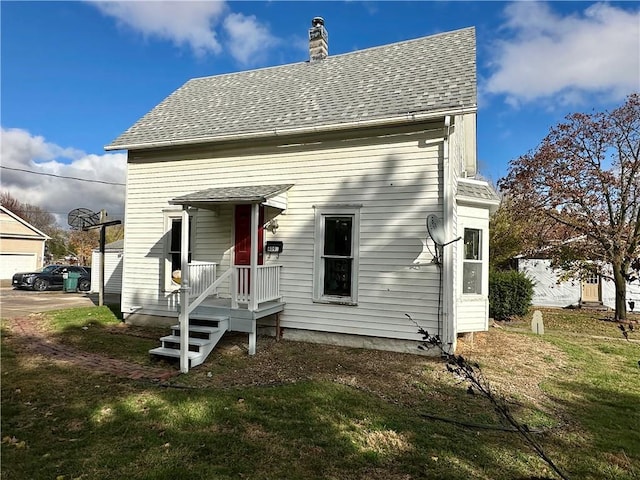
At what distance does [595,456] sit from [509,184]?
43.8 feet

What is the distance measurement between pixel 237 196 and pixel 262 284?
1.80 meters

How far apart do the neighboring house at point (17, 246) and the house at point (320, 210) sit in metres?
25.9

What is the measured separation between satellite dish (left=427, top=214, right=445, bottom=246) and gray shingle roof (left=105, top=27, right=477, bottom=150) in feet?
6.48

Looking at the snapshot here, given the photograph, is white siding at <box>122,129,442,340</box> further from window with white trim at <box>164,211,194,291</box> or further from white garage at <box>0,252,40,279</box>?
white garage at <box>0,252,40,279</box>

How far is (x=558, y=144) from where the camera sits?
46.5 feet

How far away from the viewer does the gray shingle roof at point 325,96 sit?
7.54 m

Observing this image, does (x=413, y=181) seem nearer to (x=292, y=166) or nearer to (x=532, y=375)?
(x=292, y=166)

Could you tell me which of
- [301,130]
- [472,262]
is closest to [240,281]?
[301,130]

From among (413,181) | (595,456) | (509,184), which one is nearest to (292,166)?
(413,181)

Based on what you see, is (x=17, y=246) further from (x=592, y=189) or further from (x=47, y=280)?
(x=592, y=189)

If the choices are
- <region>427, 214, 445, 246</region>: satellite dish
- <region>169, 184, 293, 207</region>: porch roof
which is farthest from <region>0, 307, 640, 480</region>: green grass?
<region>169, 184, 293, 207</region>: porch roof

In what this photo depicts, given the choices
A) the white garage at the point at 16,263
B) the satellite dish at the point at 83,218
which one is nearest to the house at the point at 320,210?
the satellite dish at the point at 83,218

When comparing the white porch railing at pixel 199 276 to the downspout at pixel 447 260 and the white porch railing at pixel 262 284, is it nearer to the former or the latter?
the white porch railing at pixel 262 284

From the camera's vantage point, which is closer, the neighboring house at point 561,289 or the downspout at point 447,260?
the downspout at point 447,260
